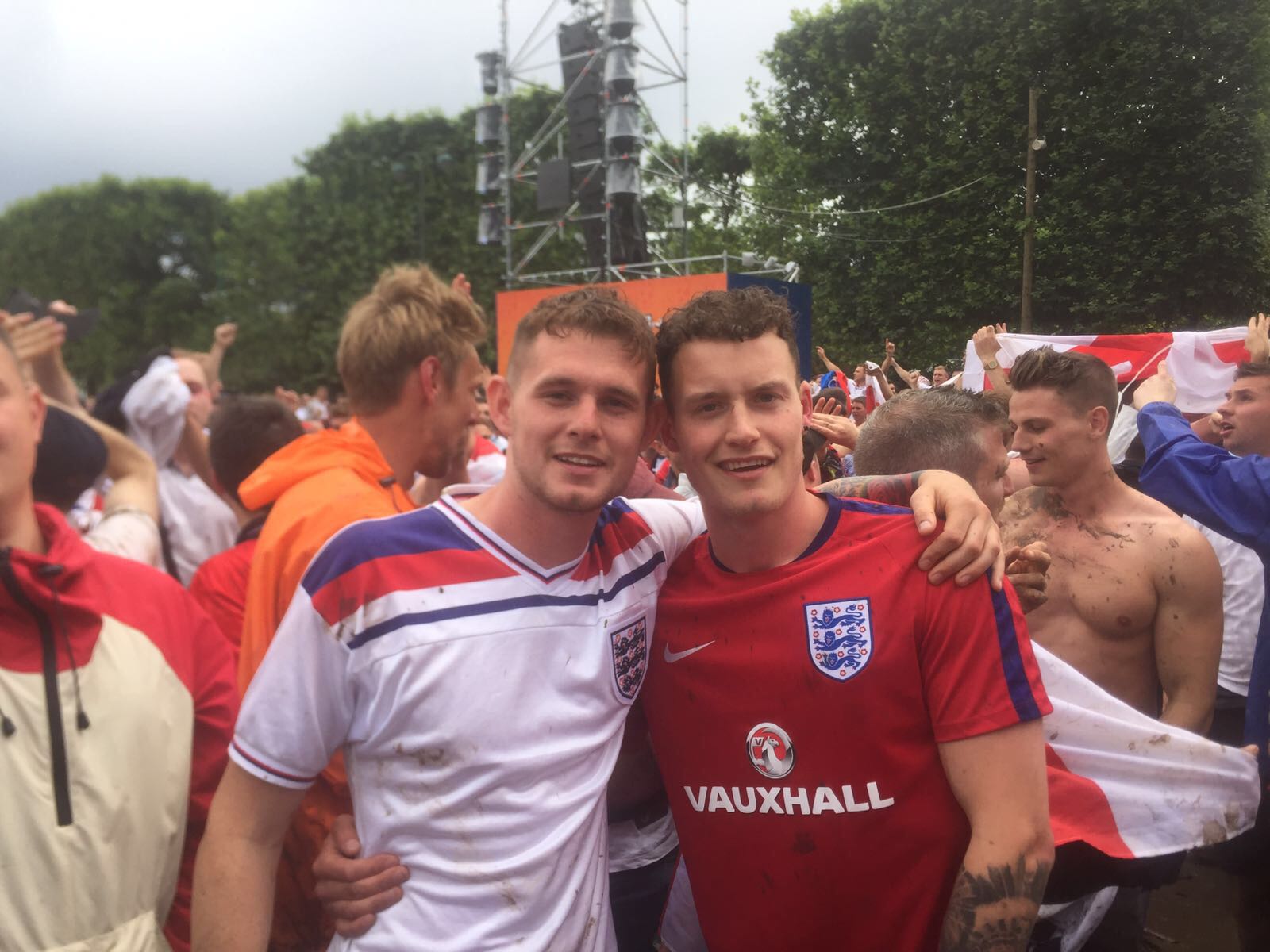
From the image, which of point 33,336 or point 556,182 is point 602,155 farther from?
point 33,336

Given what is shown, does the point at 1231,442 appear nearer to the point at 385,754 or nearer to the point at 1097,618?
the point at 1097,618

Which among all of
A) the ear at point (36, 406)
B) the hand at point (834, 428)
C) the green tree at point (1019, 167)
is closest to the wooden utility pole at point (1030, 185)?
the green tree at point (1019, 167)

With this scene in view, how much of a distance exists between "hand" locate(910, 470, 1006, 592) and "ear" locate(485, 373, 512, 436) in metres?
0.93

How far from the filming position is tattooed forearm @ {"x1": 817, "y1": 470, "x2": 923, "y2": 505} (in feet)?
6.62

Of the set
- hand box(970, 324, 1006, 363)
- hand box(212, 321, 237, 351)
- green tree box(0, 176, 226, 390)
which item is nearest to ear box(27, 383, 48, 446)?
hand box(212, 321, 237, 351)

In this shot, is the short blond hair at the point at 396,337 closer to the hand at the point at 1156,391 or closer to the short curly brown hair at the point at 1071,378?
the short curly brown hair at the point at 1071,378

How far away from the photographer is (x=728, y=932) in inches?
72.6

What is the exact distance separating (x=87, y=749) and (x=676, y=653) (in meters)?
1.10

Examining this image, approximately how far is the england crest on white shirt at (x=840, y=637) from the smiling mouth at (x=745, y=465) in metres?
0.31

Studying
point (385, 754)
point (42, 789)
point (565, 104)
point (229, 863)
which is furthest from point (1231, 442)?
point (565, 104)

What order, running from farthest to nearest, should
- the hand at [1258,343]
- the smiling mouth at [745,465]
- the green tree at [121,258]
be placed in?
1. the green tree at [121,258]
2. the hand at [1258,343]
3. the smiling mouth at [745,465]

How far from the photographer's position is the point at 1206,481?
3.00 m

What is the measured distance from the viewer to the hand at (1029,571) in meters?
2.01

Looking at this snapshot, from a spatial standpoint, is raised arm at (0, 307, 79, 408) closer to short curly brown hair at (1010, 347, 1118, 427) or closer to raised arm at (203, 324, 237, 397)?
raised arm at (203, 324, 237, 397)
